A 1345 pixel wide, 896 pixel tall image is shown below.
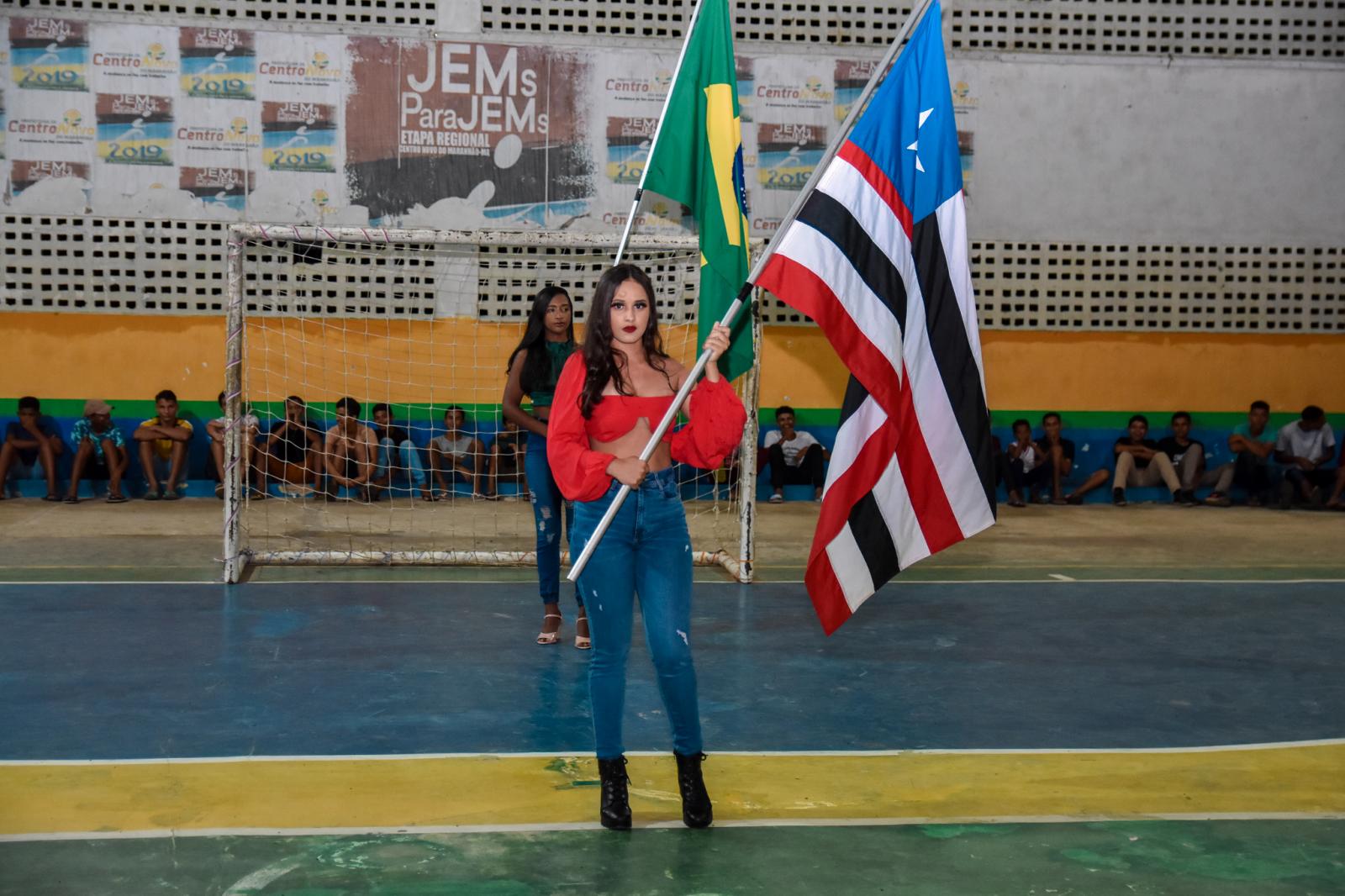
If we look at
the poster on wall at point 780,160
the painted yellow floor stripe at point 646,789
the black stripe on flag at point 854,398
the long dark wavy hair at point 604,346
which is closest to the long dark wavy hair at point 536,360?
the black stripe on flag at point 854,398

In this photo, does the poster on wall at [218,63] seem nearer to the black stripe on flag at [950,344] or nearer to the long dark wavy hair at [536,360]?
the long dark wavy hair at [536,360]

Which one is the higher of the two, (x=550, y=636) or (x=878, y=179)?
(x=878, y=179)

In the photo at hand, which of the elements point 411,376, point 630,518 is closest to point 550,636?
point 630,518

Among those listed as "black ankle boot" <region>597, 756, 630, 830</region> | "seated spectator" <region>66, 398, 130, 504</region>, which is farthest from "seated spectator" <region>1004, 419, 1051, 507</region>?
"black ankle boot" <region>597, 756, 630, 830</region>

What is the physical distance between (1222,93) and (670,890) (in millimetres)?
13367

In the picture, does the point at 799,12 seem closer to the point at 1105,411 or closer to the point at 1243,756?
the point at 1105,411

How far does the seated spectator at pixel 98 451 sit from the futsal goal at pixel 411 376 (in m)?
1.30

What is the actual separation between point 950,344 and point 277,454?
30.0 ft

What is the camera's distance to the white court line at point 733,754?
4.92 m

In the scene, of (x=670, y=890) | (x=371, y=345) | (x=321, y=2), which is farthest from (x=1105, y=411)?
(x=670, y=890)

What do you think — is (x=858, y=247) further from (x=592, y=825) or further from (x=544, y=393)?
(x=544, y=393)

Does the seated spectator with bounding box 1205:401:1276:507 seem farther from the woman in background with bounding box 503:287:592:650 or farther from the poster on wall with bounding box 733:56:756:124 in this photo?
the woman in background with bounding box 503:287:592:650

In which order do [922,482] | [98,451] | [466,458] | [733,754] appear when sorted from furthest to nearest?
1. [98,451]
2. [466,458]
3. [733,754]
4. [922,482]

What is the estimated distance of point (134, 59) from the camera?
13289 mm
